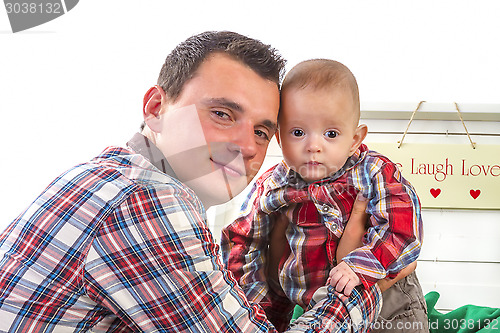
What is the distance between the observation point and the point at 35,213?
0.71 meters

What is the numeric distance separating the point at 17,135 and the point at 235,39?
0.72 metres

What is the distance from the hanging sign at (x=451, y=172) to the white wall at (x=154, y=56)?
0.07m

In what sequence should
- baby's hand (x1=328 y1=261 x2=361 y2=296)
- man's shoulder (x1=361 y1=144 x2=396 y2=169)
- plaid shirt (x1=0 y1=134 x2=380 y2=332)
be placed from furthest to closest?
man's shoulder (x1=361 y1=144 x2=396 y2=169)
baby's hand (x1=328 y1=261 x2=361 y2=296)
plaid shirt (x1=0 y1=134 x2=380 y2=332)

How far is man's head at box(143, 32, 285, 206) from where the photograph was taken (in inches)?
33.2

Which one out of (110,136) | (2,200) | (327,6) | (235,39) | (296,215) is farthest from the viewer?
(327,6)

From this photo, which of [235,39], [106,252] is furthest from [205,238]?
[235,39]

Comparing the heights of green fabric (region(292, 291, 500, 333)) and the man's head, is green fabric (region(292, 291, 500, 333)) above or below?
below

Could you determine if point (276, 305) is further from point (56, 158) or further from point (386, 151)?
point (386, 151)

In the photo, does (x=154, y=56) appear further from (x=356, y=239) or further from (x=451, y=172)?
(x=451, y=172)

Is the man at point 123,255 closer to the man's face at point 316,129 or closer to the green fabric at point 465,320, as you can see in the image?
the man's face at point 316,129

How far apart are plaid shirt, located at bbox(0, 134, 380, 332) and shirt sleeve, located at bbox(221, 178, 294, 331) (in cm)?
38

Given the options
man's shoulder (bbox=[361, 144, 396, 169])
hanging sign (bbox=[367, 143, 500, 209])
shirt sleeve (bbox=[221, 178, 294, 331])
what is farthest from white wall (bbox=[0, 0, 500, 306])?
man's shoulder (bbox=[361, 144, 396, 169])

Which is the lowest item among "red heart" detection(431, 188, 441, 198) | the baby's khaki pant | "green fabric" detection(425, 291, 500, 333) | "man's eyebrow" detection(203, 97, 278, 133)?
"green fabric" detection(425, 291, 500, 333)

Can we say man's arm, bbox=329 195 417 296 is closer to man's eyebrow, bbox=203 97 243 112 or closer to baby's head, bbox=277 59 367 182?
baby's head, bbox=277 59 367 182
